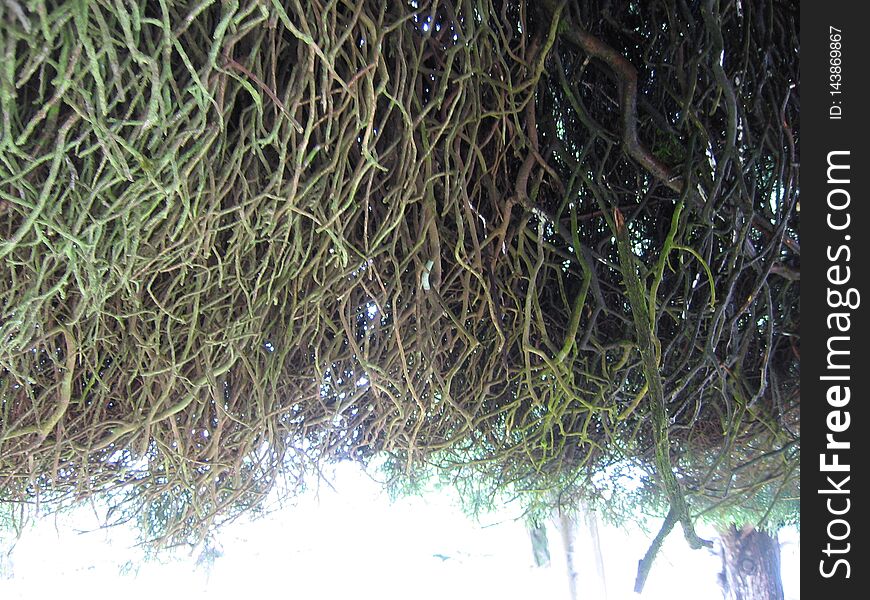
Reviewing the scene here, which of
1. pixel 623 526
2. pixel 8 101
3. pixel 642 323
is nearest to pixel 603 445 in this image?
pixel 642 323

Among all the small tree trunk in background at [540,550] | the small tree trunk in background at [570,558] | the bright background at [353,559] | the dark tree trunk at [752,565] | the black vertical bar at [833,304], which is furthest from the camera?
the small tree trunk in background at [540,550]

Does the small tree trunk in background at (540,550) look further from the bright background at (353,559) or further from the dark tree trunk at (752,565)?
the dark tree trunk at (752,565)

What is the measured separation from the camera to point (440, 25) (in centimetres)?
67

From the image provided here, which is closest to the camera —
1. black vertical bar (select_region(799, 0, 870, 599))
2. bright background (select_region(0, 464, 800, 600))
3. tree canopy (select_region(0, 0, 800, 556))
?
tree canopy (select_region(0, 0, 800, 556))

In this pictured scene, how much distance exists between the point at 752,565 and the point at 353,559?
1692mm

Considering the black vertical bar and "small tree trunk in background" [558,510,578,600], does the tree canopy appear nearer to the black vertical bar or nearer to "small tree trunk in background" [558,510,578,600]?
the black vertical bar

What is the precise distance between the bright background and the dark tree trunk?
0.09m

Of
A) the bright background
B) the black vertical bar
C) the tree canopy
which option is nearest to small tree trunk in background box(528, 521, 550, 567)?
the bright background

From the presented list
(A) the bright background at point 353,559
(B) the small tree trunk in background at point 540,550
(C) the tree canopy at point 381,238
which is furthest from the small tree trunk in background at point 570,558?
(C) the tree canopy at point 381,238

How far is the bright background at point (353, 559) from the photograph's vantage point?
122 cm

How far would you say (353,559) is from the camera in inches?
110

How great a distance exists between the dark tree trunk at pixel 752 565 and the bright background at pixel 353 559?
87 millimetres

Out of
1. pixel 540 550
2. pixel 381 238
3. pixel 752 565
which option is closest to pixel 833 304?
pixel 381 238

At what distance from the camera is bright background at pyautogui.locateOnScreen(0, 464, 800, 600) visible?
4.00 feet
